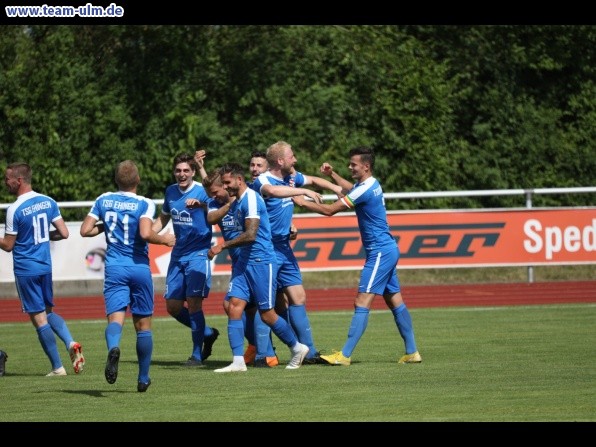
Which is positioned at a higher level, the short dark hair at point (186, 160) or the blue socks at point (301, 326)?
the short dark hair at point (186, 160)

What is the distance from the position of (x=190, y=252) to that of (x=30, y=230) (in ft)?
6.05

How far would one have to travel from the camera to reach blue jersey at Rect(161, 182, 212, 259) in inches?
487

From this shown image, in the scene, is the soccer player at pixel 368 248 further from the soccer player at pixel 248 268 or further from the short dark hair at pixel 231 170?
the short dark hair at pixel 231 170

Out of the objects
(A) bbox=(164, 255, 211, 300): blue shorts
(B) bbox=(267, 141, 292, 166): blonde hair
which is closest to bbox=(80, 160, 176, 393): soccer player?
(B) bbox=(267, 141, 292, 166): blonde hair

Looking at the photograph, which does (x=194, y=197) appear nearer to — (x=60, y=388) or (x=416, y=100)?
(x=60, y=388)

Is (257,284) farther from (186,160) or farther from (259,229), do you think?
(186,160)

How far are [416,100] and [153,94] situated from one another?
602 centimetres

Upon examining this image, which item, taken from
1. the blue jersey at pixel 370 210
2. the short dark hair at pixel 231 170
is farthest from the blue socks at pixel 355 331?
the short dark hair at pixel 231 170

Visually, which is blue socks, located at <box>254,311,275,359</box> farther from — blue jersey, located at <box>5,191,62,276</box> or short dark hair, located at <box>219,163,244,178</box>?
blue jersey, located at <box>5,191,62,276</box>

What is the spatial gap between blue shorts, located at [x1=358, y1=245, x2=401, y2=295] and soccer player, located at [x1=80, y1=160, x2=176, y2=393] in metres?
2.50

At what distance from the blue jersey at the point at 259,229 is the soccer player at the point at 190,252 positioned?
94cm

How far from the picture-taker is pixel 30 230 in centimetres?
1137

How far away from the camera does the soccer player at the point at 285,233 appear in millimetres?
11906

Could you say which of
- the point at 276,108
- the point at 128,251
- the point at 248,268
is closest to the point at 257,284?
the point at 248,268
